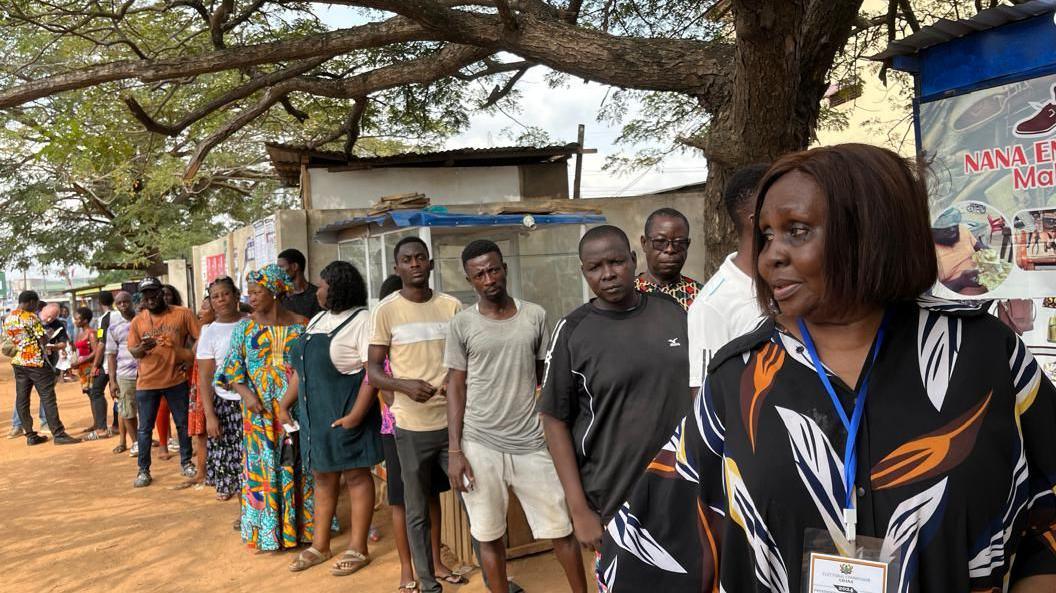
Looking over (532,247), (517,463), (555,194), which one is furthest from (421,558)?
(555,194)

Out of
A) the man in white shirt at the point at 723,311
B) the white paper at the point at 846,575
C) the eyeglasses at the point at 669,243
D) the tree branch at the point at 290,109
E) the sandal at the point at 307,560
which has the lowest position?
the sandal at the point at 307,560

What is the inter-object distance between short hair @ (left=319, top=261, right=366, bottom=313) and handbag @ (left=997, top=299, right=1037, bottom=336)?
11.6 ft

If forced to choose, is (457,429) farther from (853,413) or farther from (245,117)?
(245,117)

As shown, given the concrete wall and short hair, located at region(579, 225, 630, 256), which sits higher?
the concrete wall

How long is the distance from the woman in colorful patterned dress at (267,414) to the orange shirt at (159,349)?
2641 millimetres

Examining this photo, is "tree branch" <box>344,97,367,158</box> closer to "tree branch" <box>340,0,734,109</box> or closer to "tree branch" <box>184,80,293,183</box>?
"tree branch" <box>184,80,293,183</box>

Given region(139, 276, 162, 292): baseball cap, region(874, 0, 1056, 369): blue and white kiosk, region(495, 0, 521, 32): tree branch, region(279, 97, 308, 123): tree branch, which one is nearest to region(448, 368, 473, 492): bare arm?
region(874, 0, 1056, 369): blue and white kiosk

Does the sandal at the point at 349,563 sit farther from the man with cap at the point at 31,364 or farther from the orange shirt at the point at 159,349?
the man with cap at the point at 31,364

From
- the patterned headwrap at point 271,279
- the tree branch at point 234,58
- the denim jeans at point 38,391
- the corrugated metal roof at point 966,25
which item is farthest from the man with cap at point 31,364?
the corrugated metal roof at point 966,25

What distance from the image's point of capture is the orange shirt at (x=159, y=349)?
769cm

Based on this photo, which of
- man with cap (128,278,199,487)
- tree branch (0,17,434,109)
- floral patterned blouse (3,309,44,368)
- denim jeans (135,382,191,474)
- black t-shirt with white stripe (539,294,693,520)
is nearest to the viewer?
black t-shirt with white stripe (539,294,693,520)

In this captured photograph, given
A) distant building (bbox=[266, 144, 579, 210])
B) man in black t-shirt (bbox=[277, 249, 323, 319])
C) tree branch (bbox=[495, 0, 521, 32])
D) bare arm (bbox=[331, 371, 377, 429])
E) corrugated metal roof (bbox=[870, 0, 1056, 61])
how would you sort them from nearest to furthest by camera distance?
corrugated metal roof (bbox=[870, 0, 1056, 61]) → bare arm (bbox=[331, 371, 377, 429]) → tree branch (bbox=[495, 0, 521, 32]) → man in black t-shirt (bbox=[277, 249, 323, 319]) → distant building (bbox=[266, 144, 579, 210])

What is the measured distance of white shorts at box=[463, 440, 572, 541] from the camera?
382 cm

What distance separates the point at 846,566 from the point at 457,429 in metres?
2.76
